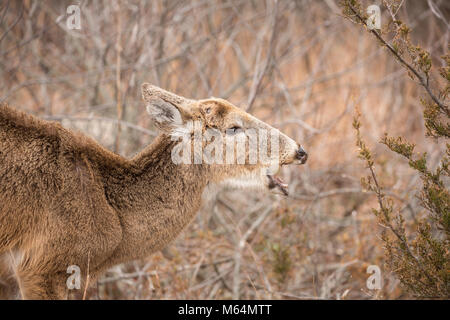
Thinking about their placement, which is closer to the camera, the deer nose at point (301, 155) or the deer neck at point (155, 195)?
the deer neck at point (155, 195)

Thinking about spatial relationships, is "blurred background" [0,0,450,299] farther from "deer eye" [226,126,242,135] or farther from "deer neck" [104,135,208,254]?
"deer eye" [226,126,242,135]

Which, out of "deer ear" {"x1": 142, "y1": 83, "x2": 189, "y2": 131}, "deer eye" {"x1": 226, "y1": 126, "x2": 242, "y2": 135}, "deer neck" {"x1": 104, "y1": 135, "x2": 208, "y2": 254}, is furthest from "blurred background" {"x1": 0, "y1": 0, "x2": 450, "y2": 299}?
"deer ear" {"x1": 142, "y1": 83, "x2": 189, "y2": 131}

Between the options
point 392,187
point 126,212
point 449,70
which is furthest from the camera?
point 392,187

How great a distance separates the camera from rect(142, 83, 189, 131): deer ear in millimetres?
4195

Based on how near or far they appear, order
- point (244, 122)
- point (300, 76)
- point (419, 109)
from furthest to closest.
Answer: point (300, 76)
point (419, 109)
point (244, 122)

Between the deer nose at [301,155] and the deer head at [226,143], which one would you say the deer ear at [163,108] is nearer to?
the deer head at [226,143]

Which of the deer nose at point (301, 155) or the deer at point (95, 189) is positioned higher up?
the deer nose at point (301, 155)

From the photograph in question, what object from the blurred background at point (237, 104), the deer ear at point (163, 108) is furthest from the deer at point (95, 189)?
the blurred background at point (237, 104)

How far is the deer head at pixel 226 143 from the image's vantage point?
4.30 meters

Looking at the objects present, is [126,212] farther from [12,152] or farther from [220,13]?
[220,13]

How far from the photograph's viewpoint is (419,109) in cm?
972

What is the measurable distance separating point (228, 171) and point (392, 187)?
3163 mm

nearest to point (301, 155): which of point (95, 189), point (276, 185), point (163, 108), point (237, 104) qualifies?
point (276, 185)

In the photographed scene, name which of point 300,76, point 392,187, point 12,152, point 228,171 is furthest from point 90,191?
point 300,76
